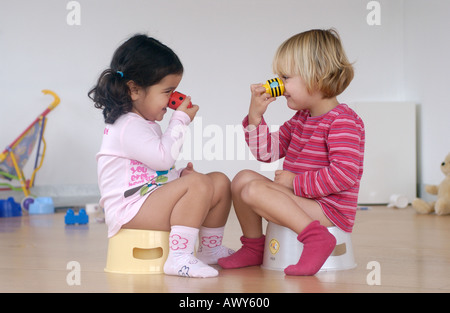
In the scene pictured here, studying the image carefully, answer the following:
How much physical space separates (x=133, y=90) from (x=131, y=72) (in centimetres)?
4

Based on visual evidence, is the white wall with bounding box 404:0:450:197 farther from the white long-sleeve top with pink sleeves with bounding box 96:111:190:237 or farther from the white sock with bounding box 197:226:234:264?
the white long-sleeve top with pink sleeves with bounding box 96:111:190:237

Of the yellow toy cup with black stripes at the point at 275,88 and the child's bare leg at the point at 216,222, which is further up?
the yellow toy cup with black stripes at the point at 275,88

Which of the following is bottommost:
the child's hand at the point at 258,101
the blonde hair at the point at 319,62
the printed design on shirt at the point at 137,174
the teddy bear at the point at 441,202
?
the teddy bear at the point at 441,202

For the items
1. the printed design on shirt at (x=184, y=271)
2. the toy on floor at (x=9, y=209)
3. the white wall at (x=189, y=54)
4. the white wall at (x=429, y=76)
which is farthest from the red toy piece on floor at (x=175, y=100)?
the white wall at (x=189, y=54)

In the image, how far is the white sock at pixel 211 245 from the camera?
153 centimetres

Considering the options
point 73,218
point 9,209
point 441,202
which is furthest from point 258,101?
point 9,209

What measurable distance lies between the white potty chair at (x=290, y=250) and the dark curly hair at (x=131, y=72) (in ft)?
1.50

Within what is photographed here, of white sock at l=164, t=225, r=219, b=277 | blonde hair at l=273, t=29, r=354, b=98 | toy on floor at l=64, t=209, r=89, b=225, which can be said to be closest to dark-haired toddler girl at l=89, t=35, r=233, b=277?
white sock at l=164, t=225, r=219, b=277

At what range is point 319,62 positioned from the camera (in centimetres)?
149

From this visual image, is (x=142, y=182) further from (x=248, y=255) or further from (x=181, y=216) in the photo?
(x=248, y=255)

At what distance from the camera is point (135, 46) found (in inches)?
59.4

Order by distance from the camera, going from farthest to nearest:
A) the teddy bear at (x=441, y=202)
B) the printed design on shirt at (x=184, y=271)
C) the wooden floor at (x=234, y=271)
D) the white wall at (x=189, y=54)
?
the white wall at (x=189, y=54) → the teddy bear at (x=441, y=202) → the printed design on shirt at (x=184, y=271) → the wooden floor at (x=234, y=271)

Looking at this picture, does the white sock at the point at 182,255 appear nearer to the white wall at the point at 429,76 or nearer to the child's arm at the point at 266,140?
the child's arm at the point at 266,140

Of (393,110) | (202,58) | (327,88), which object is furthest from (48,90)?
(327,88)
